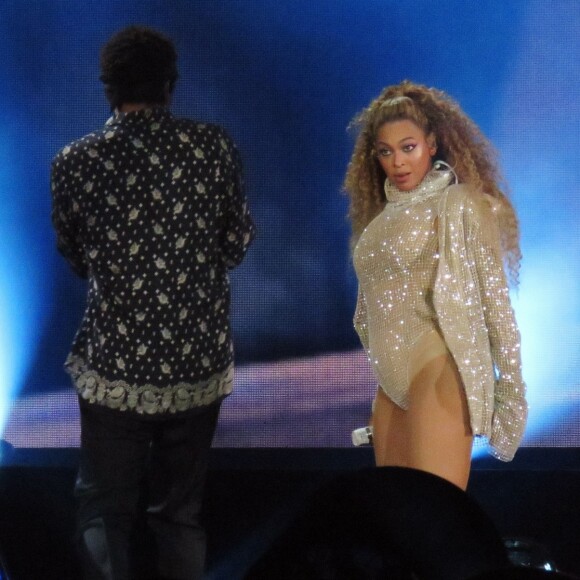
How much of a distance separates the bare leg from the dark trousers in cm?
49

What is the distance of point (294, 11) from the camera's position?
3641 mm

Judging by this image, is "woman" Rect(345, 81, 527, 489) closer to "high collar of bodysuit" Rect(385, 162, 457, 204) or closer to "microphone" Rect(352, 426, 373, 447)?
"high collar of bodysuit" Rect(385, 162, 457, 204)

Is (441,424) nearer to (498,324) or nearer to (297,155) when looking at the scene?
(498,324)

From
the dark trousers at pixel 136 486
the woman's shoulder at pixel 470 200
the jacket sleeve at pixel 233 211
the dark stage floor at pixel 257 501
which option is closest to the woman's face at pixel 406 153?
the woman's shoulder at pixel 470 200

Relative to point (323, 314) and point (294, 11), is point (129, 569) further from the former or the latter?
point (294, 11)

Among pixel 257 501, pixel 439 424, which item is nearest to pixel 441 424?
pixel 439 424

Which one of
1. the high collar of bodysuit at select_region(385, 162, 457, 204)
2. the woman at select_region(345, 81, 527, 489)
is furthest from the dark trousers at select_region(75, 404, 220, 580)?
the high collar of bodysuit at select_region(385, 162, 457, 204)

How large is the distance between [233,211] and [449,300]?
56 cm

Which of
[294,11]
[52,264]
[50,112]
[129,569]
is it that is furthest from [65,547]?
[294,11]

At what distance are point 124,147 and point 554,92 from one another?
6.61 feet

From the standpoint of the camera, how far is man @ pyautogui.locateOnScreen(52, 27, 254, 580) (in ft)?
7.06

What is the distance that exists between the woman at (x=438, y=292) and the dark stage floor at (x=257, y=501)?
0.63m

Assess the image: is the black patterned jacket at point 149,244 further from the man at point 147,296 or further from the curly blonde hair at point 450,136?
the curly blonde hair at point 450,136

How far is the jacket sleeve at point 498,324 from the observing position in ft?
7.77
